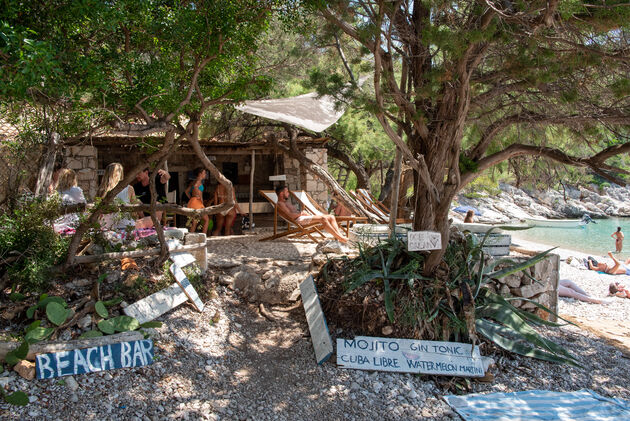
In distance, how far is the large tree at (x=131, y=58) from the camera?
9.36 ft

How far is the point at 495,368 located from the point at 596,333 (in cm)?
238

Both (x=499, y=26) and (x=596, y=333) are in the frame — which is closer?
(x=499, y=26)

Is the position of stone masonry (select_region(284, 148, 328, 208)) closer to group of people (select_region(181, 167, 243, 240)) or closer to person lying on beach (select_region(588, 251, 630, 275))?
group of people (select_region(181, 167, 243, 240))

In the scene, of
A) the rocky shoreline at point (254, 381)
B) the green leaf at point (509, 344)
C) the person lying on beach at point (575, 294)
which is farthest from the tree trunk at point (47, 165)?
the person lying on beach at point (575, 294)

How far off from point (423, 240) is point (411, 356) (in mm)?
1025

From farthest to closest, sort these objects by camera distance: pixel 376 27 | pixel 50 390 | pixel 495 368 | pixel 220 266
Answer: pixel 220 266 < pixel 495 368 < pixel 376 27 < pixel 50 390

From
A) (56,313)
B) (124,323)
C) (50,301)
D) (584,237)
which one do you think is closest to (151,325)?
(124,323)

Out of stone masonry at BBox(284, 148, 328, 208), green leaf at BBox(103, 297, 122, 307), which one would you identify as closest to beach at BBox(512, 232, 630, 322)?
stone masonry at BBox(284, 148, 328, 208)

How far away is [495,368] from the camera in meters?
4.00

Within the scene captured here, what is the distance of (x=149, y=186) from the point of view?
17.7ft

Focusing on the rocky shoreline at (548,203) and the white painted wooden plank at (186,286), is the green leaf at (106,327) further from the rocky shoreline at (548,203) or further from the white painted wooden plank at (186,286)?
the rocky shoreline at (548,203)

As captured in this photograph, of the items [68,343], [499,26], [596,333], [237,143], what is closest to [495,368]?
[596,333]

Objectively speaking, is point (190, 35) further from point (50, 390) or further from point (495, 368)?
point (495, 368)

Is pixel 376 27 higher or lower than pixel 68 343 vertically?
higher
